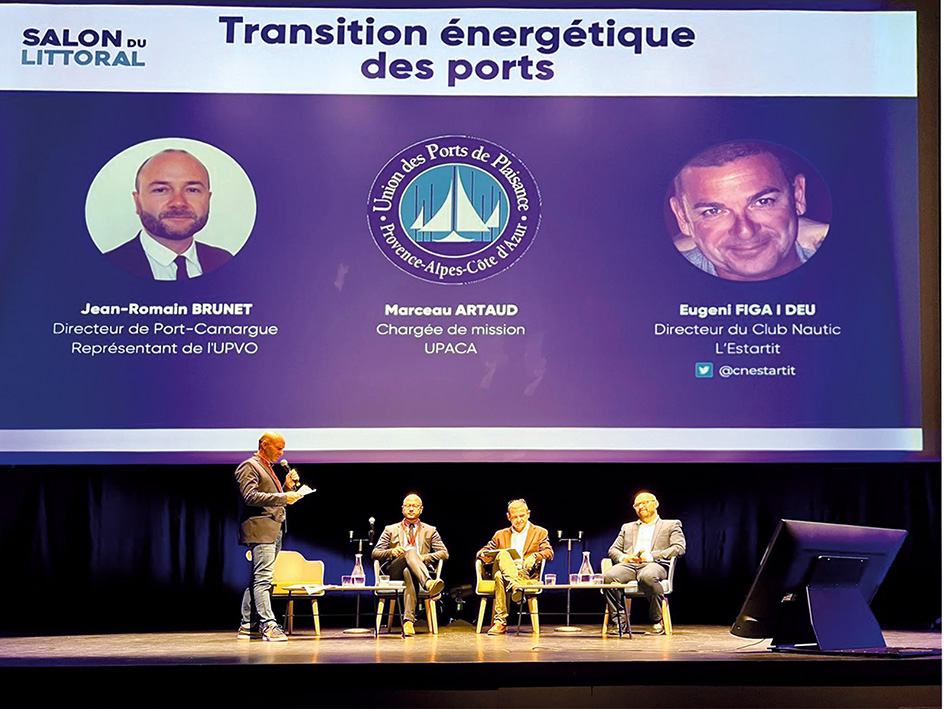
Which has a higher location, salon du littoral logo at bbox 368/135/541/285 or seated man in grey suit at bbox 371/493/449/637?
salon du littoral logo at bbox 368/135/541/285

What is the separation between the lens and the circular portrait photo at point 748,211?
264 inches

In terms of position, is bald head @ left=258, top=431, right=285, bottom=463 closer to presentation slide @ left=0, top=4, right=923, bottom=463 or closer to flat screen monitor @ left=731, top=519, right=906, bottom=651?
presentation slide @ left=0, top=4, right=923, bottom=463

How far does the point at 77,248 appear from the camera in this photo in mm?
6656

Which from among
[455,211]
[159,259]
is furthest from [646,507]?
[159,259]

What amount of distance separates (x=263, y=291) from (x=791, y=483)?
10.5 ft

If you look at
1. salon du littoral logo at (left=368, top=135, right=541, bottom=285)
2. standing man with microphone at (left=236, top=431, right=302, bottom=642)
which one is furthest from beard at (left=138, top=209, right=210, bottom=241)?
standing man with microphone at (left=236, top=431, right=302, bottom=642)

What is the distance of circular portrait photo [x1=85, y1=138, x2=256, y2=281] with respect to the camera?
263 inches

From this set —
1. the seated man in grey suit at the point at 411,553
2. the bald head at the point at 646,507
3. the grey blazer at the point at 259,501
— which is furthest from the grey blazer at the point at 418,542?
the bald head at the point at 646,507

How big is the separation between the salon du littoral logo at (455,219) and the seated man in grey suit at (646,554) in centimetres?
154

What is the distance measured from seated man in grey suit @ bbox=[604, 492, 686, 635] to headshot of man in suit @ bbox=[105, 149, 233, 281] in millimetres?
2568

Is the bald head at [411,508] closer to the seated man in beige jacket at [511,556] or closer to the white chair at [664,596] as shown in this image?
the seated man in beige jacket at [511,556]

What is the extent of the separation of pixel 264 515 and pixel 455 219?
5.98ft

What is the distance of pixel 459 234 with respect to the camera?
6.73 meters

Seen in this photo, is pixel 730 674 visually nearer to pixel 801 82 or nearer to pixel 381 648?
pixel 381 648
